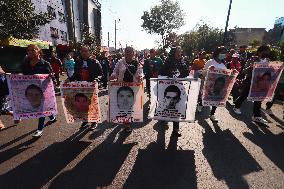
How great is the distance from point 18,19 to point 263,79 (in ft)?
51.1

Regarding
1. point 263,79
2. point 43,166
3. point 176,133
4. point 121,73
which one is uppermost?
point 121,73

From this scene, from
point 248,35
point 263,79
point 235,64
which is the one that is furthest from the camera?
point 248,35

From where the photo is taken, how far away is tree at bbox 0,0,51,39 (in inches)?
675

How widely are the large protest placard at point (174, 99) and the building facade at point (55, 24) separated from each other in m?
28.6

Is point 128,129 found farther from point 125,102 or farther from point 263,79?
point 263,79

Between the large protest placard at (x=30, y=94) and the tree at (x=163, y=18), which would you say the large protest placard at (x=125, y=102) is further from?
the tree at (x=163, y=18)

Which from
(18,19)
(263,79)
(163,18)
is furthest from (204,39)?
(263,79)

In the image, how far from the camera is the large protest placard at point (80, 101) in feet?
20.8

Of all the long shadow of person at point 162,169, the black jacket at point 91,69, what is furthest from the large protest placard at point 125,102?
the long shadow of person at point 162,169

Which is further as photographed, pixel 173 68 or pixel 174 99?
pixel 173 68

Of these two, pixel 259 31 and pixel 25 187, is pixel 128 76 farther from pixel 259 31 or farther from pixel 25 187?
pixel 259 31

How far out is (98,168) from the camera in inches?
195

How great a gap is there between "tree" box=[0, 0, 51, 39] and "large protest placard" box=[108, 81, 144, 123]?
1361 cm

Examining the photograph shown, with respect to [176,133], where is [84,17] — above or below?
above
